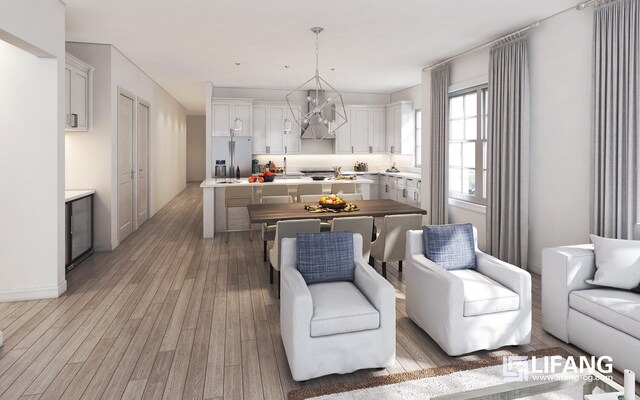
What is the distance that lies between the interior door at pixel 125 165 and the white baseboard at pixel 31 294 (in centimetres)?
233

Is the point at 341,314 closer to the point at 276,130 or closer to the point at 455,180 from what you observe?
the point at 455,180

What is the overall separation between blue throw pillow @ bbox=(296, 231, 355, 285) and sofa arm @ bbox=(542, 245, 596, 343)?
1.46m

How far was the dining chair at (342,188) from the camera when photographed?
642 cm

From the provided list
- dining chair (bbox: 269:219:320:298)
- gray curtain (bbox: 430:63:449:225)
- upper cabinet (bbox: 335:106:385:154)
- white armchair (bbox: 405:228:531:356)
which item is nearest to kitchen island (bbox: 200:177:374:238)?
gray curtain (bbox: 430:63:449:225)

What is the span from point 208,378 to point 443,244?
6.36 ft

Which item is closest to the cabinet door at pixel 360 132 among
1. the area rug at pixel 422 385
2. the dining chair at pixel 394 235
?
the dining chair at pixel 394 235

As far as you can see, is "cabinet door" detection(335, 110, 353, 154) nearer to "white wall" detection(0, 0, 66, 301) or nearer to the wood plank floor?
the wood plank floor

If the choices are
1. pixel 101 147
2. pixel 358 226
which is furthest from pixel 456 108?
pixel 101 147

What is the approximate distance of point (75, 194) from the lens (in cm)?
507

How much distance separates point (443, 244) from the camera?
10.6ft

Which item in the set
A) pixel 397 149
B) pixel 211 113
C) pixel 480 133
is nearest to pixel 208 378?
pixel 480 133

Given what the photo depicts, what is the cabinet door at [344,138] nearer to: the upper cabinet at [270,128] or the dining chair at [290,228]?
the upper cabinet at [270,128]

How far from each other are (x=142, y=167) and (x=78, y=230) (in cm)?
286

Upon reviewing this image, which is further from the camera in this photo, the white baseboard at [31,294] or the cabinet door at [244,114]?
the cabinet door at [244,114]
